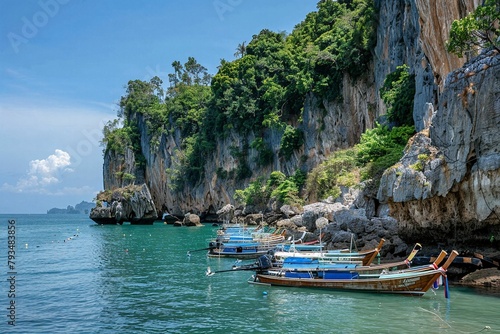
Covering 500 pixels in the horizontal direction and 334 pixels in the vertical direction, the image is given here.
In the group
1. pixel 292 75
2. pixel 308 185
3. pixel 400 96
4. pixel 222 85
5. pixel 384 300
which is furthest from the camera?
pixel 222 85

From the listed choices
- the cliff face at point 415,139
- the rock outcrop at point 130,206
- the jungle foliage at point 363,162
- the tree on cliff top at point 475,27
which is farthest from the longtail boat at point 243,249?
the rock outcrop at point 130,206

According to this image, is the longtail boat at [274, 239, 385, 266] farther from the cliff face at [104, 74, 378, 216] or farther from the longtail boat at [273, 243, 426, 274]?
the cliff face at [104, 74, 378, 216]

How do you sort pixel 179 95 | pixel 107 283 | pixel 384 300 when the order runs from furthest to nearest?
pixel 179 95, pixel 107 283, pixel 384 300

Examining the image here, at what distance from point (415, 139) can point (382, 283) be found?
10.4 m

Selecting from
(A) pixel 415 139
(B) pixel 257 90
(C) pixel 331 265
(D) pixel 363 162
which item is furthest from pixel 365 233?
(B) pixel 257 90

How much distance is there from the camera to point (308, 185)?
47094 mm

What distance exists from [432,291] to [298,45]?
49.2 meters

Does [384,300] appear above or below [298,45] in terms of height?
below

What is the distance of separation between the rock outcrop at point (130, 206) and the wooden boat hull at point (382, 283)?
178ft

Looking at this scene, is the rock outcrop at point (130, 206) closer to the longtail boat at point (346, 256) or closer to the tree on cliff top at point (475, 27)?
the longtail boat at point (346, 256)

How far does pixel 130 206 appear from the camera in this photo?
73438 millimetres

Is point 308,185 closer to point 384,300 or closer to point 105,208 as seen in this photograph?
point 384,300

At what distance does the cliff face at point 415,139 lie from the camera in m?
22.0

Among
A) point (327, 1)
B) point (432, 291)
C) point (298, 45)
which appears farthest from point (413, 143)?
point (298, 45)
